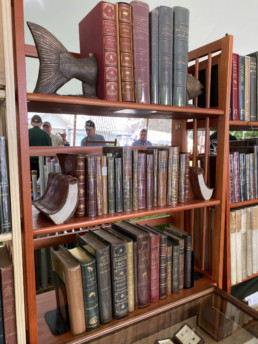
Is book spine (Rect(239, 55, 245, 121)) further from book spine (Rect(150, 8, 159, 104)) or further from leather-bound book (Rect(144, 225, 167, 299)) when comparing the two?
leather-bound book (Rect(144, 225, 167, 299))

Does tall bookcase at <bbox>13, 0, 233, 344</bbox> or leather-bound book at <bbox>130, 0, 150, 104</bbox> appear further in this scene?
leather-bound book at <bbox>130, 0, 150, 104</bbox>

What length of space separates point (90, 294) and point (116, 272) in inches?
4.7

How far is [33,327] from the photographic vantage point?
82 cm

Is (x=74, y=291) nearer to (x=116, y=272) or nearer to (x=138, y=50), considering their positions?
(x=116, y=272)

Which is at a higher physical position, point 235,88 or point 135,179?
point 235,88

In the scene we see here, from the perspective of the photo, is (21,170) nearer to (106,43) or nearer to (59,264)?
(59,264)

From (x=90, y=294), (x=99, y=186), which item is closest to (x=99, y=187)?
(x=99, y=186)

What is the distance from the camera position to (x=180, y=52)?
3.31ft

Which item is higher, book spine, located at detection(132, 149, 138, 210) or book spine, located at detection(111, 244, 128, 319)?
book spine, located at detection(132, 149, 138, 210)

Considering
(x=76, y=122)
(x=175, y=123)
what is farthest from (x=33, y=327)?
(x=76, y=122)

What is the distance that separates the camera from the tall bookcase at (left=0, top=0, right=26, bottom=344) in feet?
2.24

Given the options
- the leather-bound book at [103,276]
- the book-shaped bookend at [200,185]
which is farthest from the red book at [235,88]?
the leather-bound book at [103,276]

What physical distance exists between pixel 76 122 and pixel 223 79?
182 inches

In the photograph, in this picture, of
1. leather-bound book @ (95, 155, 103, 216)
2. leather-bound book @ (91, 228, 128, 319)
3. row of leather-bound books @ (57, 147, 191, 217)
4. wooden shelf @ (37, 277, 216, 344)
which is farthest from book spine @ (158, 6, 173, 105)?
wooden shelf @ (37, 277, 216, 344)
